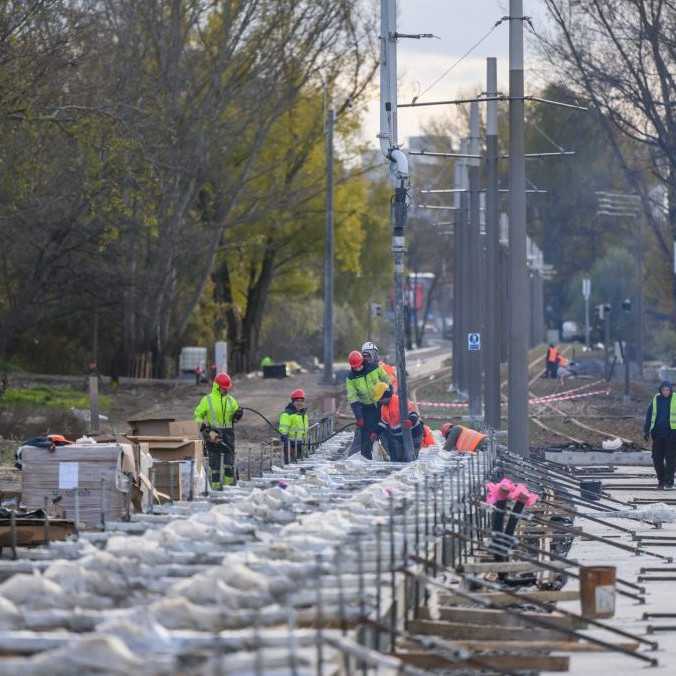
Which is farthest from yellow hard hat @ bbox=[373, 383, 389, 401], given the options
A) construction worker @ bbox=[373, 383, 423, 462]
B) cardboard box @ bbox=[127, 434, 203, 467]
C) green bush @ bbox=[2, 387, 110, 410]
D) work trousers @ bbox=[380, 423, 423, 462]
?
green bush @ bbox=[2, 387, 110, 410]

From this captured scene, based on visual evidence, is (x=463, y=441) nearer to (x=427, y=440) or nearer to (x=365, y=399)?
(x=365, y=399)

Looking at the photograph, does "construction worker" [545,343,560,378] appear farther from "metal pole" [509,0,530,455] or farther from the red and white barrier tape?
"metal pole" [509,0,530,455]

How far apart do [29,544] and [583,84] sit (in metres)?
40.1

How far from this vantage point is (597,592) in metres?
16.3

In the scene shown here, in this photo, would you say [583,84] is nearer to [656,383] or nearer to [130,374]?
[656,383]

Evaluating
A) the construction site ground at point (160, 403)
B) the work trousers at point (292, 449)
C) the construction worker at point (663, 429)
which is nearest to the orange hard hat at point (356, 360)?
the work trousers at point (292, 449)

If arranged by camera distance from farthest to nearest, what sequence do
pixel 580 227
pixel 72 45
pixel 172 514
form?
1. pixel 580 227
2. pixel 72 45
3. pixel 172 514

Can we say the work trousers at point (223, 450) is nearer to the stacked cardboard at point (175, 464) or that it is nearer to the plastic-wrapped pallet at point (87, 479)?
the stacked cardboard at point (175, 464)

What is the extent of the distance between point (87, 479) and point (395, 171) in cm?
680

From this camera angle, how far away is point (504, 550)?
60.9ft

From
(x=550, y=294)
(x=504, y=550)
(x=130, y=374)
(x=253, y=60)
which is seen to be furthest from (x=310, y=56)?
(x=550, y=294)

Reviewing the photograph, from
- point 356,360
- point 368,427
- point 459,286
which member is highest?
point 459,286

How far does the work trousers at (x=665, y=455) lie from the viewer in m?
31.5

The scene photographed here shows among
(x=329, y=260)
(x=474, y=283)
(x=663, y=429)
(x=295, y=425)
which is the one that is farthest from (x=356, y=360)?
(x=329, y=260)
